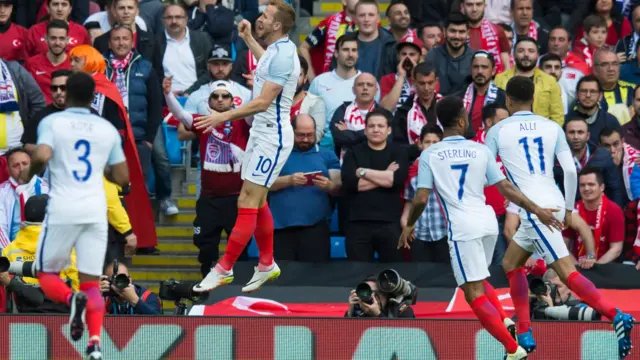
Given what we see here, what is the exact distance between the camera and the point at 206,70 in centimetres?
1675

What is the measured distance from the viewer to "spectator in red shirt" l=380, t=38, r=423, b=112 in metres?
15.6

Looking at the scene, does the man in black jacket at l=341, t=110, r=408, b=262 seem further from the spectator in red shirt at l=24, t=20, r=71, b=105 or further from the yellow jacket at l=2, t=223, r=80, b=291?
the spectator in red shirt at l=24, t=20, r=71, b=105

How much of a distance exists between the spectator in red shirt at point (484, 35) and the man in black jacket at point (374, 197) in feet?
8.40

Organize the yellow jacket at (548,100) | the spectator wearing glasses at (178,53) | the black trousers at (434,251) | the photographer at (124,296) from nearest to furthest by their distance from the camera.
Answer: the photographer at (124,296)
the black trousers at (434,251)
the yellow jacket at (548,100)
the spectator wearing glasses at (178,53)

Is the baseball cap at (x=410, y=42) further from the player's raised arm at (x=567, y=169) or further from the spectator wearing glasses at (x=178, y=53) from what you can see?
the player's raised arm at (x=567, y=169)

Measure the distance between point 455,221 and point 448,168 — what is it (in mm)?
438

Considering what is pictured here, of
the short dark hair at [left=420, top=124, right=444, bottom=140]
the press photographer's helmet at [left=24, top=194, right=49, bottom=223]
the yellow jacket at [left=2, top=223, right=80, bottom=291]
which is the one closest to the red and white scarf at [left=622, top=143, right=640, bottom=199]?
the short dark hair at [left=420, top=124, right=444, bottom=140]

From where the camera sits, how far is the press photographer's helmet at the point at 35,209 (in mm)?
13102

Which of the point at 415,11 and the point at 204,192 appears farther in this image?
the point at 415,11

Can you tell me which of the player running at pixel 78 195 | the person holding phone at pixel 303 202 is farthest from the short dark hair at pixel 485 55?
the player running at pixel 78 195

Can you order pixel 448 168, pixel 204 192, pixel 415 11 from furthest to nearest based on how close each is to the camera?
pixel 415 11 < pixel 204 192 < pixel 448 168

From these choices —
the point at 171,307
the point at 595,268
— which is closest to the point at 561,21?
the point at 595,268

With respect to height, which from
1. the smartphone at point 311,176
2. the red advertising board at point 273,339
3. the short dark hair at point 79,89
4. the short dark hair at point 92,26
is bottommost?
the red advertising board at point 273,339

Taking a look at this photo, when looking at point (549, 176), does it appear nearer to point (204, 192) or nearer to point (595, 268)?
point (595, 268)
